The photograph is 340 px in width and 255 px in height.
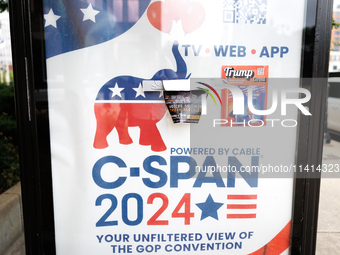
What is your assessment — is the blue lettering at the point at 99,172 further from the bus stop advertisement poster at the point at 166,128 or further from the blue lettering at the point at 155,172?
the blue lettering at the point at 155,172

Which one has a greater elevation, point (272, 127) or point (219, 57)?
point (219, 57)

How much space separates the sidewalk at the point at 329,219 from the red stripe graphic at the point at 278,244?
125 centimetres

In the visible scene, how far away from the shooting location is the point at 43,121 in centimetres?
176

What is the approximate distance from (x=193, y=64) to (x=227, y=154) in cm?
59

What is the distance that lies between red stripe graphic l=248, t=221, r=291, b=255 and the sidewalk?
4.08 feet

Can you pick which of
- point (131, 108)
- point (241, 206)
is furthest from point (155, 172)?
point (241, 206)

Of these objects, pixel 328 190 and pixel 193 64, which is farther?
pixel 328 190

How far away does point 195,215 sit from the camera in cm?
193

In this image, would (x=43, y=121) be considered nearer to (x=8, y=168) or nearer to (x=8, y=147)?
(x=8, y=168)

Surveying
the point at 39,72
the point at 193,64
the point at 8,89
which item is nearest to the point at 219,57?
the point at 193,64

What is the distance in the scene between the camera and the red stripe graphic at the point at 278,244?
6.48 feet

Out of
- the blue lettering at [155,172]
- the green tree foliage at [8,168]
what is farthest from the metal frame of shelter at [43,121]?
the green tree foliage at [8,168]

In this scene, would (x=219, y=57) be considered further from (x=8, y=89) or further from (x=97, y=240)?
(x=8, y=89)

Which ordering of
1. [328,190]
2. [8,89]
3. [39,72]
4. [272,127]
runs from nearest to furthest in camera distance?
1. [39,72]
2. [272,127]
3. [328,190]
4. [8,89]
